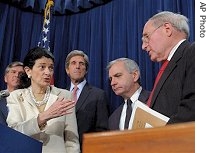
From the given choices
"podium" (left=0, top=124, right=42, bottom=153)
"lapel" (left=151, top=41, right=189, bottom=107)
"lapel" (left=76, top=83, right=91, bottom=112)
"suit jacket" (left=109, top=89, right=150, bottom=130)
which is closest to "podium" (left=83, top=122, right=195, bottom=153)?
"podium" (left=0, top=124, right=42, bottom=153)

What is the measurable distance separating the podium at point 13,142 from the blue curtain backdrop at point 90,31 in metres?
1.72

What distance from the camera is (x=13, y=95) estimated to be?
1.67 metres

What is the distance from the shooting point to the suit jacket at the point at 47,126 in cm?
154

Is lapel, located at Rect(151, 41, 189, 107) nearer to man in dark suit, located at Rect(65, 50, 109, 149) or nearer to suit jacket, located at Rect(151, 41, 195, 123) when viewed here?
suit jacket, located at Rect(151, 41, 195, 123)

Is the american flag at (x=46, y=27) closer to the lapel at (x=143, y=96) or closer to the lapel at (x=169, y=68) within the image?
the lapel at (x=143, y=96)

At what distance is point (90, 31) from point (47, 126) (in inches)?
68.1

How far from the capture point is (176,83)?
121cm

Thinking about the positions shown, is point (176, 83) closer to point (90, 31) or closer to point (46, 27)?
point (90, 31)

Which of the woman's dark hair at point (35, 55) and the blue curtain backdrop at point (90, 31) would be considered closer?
the woman's dark hair at point (35, 55)

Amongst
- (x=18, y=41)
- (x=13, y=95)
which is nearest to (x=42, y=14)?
(x=18, y=41)

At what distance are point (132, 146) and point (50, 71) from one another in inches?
54.8

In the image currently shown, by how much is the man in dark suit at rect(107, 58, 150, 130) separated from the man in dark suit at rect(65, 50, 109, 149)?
0.24ft

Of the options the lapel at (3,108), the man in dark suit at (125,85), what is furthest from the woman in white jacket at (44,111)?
the man in dark suit at (125,85)

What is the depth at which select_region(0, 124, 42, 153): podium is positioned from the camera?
3.11ft
